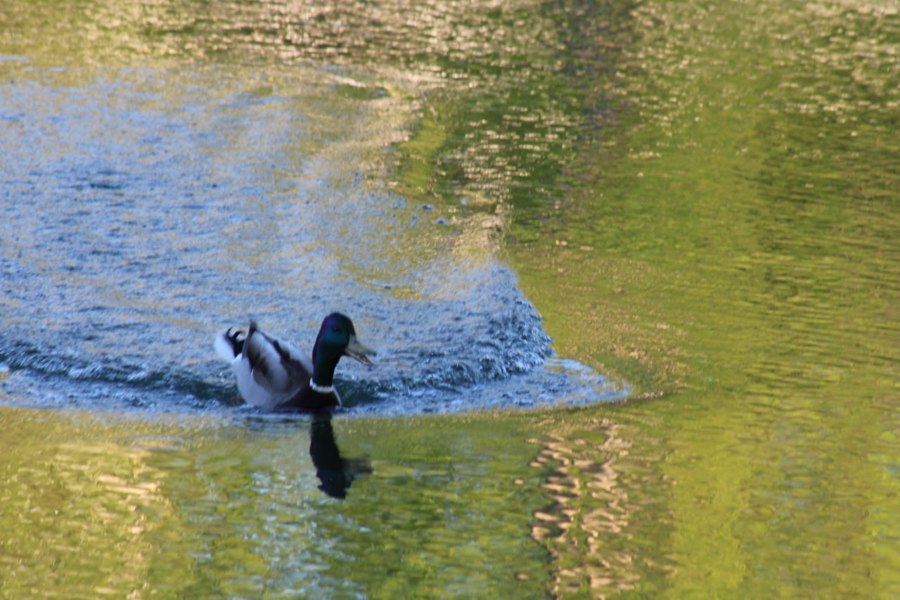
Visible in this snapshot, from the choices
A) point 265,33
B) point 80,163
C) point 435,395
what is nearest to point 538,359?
point 435,395

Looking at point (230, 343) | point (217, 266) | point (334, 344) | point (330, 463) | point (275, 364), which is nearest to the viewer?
point (330, 463)

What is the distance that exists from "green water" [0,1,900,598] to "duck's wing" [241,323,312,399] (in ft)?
1.20

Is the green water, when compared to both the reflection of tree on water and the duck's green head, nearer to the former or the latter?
the reflection of tree on water

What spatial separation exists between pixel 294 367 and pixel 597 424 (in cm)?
163

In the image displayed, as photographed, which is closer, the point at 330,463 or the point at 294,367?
the point at 330,463

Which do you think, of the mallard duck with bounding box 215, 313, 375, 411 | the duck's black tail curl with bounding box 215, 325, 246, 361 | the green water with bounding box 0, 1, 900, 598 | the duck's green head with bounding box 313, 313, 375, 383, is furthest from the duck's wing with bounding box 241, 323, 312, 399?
the green water with bounding box 0, 1, 900, 598

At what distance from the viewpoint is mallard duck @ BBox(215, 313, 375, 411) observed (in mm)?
7758

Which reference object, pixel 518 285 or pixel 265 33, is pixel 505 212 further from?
pixel 265 33

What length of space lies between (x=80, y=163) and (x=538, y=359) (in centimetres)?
537

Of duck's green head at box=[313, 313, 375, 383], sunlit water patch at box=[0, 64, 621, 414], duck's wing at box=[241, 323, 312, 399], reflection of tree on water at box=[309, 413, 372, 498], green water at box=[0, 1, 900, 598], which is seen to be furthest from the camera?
sunlit water patch at box=[0, 64, 621, 414]

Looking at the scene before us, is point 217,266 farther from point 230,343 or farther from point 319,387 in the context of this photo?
point 319,387

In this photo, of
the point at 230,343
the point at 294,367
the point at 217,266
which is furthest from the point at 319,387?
the point at 217,266

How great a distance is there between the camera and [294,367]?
26.1 ft

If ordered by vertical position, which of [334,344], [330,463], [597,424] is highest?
[334,344]
